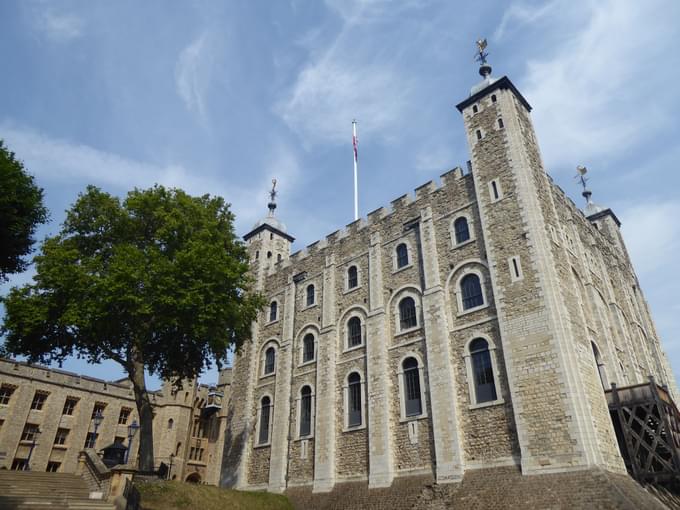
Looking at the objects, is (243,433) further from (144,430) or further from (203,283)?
(203,283)

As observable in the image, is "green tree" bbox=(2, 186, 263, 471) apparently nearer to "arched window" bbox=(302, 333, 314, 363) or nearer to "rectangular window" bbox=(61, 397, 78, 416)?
"arched window" bbox=(302, 333, 314, 363)

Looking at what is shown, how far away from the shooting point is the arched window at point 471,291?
21.3m

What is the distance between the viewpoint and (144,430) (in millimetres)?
20578

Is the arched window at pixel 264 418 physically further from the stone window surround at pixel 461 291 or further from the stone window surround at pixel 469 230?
the stone window surround at pixel 469 230

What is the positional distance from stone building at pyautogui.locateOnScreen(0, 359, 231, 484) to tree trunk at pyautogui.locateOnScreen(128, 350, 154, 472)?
30.8ft

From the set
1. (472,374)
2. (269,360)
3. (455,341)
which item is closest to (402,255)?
(455,341)

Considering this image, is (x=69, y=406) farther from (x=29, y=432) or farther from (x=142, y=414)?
(x=142, y=414)

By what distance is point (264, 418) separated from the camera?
1132 inches

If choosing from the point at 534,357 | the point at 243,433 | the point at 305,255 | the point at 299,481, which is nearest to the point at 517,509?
the point at 534,357

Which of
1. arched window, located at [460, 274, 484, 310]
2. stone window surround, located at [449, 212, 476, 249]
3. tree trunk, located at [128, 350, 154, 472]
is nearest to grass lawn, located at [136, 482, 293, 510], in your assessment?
tree trunk, located at [128, 350, 154, 472]

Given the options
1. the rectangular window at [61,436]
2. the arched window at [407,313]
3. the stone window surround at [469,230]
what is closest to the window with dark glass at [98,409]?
the rectangular window at [61,436]

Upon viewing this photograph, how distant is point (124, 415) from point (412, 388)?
27.9 meters

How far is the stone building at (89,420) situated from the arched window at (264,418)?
6347 mm

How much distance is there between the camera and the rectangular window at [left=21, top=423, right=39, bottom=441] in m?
33.0
